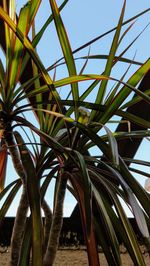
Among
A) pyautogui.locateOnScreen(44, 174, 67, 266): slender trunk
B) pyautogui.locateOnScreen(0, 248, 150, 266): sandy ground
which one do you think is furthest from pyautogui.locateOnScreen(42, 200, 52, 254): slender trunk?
pyautogui.locateOnScreen(0, 248, 150, 266): sandy ground

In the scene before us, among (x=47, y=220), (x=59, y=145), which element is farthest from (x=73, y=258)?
(x=59, y=145)

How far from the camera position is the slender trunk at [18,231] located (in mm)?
1082

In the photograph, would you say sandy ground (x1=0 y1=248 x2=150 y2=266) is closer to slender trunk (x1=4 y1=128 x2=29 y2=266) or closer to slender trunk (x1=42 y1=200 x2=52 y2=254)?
slender trunk (x1=42 y1=200 x2=52 y2=254)

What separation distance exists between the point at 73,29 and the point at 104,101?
0.61 m

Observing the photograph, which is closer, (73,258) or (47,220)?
(47,220)

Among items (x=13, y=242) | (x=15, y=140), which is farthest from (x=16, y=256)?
(x=15, y=140)

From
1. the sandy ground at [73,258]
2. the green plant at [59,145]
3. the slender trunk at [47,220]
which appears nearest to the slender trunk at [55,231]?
the green plant at [59,145]

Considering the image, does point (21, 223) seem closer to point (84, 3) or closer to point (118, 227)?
point (118, 227)

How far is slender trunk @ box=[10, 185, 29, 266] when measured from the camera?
1.08 m

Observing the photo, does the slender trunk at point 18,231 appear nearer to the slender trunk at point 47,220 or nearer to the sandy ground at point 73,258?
the slender trunk at point 47,220

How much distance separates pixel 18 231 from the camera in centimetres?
109

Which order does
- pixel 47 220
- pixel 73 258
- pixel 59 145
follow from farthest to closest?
pixel 73 258
pixel 47 220
pixel 59 145

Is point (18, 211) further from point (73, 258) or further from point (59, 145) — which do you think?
point (73, 258)

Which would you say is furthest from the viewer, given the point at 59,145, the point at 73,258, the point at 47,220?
the point at 73,258
